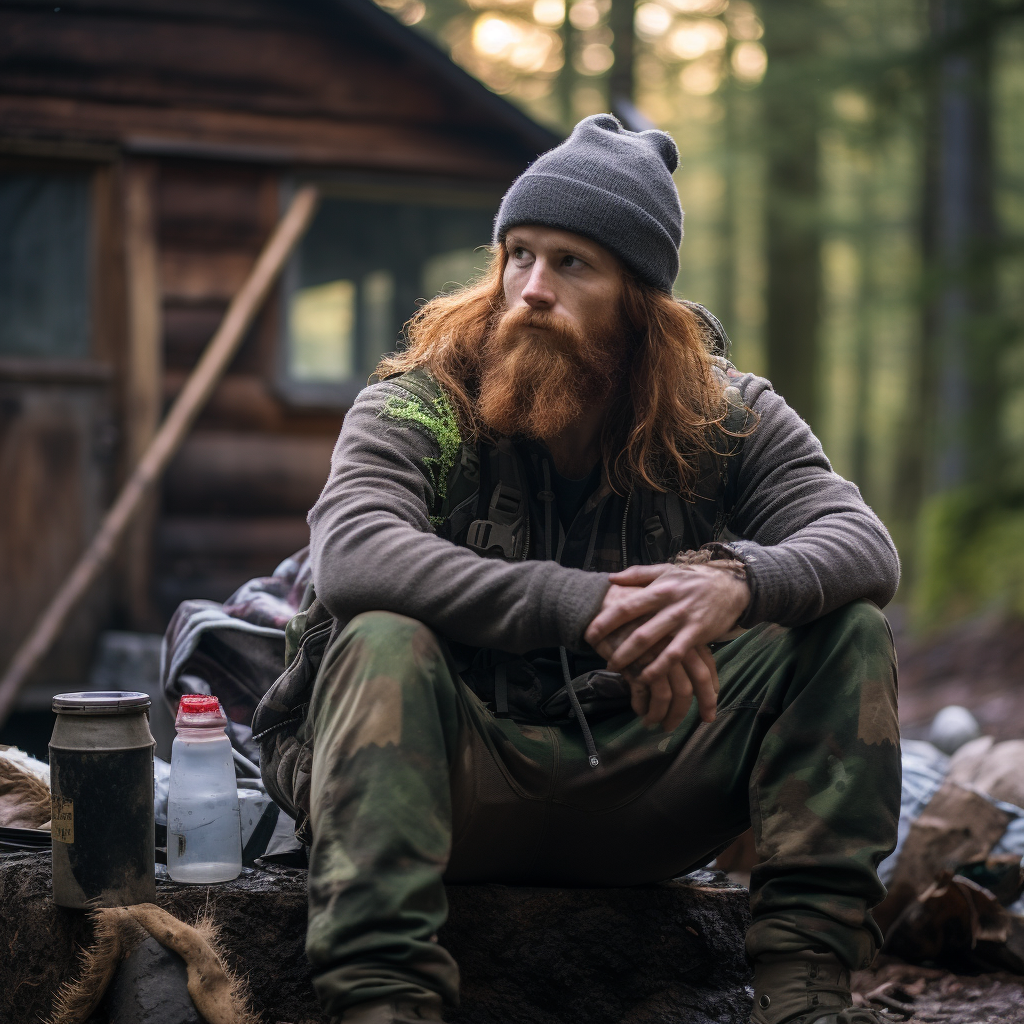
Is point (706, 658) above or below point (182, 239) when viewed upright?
below

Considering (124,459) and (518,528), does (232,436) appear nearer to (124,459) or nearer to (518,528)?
(124,459)

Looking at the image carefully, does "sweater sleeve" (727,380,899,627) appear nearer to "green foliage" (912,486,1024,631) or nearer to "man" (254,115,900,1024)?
"man" (254,115,900,1024)

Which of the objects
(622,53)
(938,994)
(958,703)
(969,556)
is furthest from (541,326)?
(622,53)

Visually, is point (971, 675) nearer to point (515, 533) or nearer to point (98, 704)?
point (515, 533)

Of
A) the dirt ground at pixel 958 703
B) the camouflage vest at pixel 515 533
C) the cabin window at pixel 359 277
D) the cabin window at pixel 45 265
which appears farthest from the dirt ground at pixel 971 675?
the cabin window at pixel 45 265

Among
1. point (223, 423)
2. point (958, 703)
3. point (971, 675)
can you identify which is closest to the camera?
point (223, 423)

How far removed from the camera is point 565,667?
2674 mm

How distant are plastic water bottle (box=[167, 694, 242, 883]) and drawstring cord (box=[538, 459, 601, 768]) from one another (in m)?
0.80

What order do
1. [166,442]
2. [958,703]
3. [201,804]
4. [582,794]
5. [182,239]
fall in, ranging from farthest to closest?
[958,703] → [182,239] → [166,442] → [201,804] → [582,794]

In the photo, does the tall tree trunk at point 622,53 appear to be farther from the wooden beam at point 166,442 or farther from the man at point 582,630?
the man at point 582,630

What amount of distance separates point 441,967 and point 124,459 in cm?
550

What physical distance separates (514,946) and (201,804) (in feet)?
2.49

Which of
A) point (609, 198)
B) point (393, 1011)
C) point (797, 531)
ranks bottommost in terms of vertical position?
point (393, 1011)

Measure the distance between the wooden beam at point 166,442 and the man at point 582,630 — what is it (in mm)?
3849
